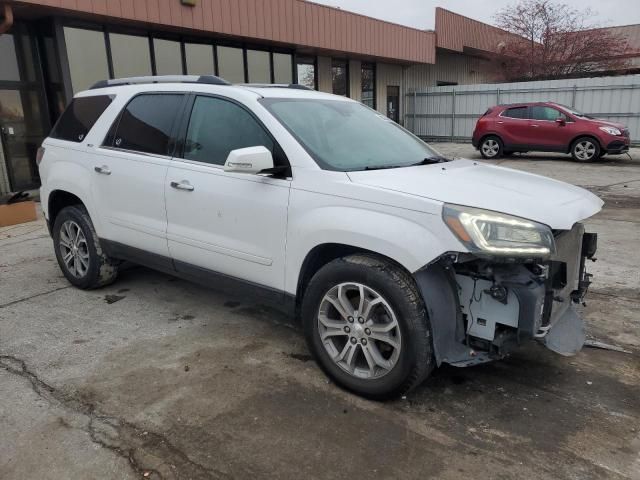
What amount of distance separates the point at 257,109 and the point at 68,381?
2.12 m

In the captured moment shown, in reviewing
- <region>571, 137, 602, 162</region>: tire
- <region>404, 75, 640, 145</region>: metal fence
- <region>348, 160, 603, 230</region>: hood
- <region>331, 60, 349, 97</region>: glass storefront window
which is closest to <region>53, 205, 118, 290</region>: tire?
A: <region>348, 160, 603, 230</region>: hood

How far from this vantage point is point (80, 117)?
4.85m

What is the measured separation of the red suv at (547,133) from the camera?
1429cm

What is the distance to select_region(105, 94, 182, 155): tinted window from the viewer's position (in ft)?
13.3

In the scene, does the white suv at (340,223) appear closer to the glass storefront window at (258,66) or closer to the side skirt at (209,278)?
the side skirt at (209,278)

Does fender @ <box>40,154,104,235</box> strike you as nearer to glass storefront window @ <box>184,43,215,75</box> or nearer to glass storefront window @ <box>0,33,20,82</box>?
glass storefront window @ <box>0,33,20,82</box>

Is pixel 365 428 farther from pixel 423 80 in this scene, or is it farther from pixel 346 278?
pixel 423 80

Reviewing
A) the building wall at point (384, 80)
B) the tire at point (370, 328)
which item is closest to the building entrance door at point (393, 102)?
the building wall at point (384, 80)

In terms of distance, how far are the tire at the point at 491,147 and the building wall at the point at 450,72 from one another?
804 cm

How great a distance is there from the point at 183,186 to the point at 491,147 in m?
14.2

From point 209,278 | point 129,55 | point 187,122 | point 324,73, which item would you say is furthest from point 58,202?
point 324,73

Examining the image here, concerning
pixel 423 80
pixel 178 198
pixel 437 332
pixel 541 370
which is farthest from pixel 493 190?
pixel 423 80

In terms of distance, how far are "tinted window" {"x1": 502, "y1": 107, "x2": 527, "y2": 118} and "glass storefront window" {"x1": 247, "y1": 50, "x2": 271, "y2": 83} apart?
720 cm

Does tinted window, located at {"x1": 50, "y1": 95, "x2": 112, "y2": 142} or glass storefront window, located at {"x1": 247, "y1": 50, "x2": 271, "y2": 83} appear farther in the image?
glass storefront window, located at {"x1": 247, "y1": 50, "x2": 271, "y2": 83}
